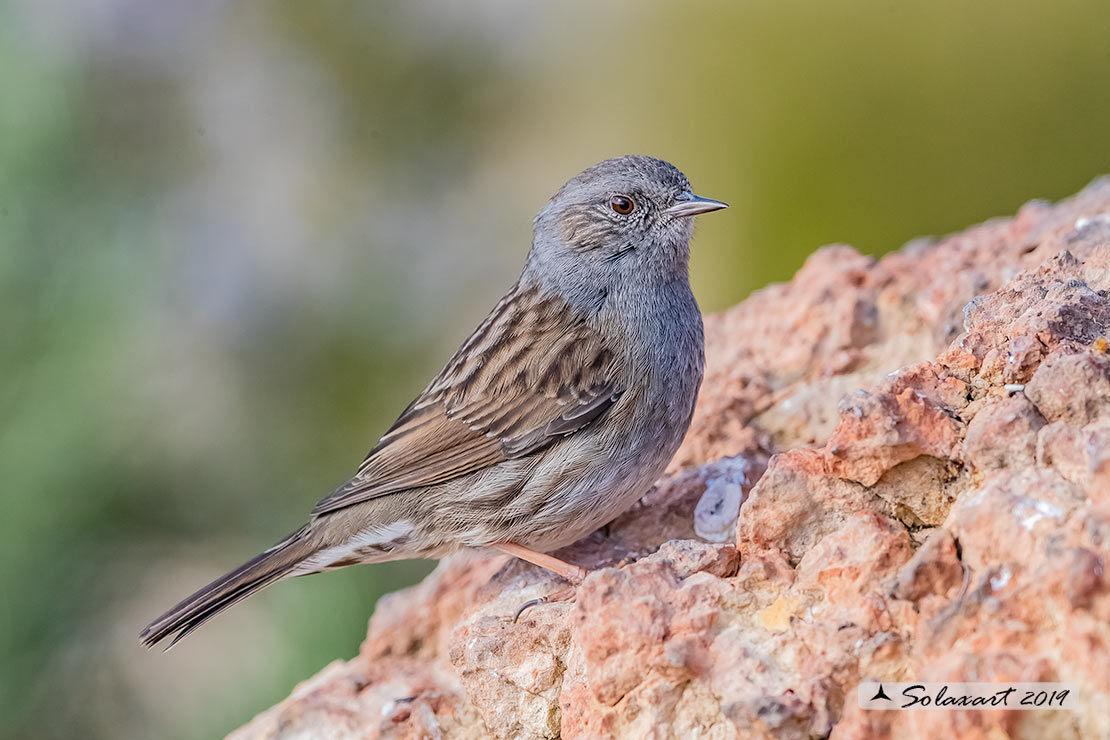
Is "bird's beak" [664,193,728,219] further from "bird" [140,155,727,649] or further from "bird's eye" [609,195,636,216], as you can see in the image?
"bird's eye" [609,195,636,216]

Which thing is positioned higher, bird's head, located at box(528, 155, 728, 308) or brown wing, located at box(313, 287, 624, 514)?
bird's head, located at box(528, 155, 728, 308)

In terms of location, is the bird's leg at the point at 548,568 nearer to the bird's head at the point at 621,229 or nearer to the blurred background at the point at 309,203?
the bird's head at the point at 621,229

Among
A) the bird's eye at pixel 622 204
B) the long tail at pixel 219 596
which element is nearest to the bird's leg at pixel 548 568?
the long tail at pixel 219 596

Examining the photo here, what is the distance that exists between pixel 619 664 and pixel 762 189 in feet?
17.3

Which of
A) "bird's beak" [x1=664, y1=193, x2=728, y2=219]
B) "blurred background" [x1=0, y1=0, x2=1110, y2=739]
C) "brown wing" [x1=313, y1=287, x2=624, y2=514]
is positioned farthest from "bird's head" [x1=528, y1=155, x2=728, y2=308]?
"blurred background" [x1=0, y1=0, x2=1110, y2=739]

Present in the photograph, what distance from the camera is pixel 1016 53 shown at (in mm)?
6680

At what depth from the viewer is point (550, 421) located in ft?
12.7

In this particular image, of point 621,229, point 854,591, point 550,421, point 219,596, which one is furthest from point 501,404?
point 854,591

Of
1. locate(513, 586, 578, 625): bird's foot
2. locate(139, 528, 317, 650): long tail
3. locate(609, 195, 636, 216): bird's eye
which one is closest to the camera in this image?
locate(513, 586, 578, 625): bird's foot

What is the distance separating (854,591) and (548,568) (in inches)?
54.7

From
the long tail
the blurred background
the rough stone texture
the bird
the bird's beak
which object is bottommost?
the rough stone texture

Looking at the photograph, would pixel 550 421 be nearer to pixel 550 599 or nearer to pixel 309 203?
pixel 550 599

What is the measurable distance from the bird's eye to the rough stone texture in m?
1.14

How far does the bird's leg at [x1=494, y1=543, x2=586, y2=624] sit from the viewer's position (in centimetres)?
318
